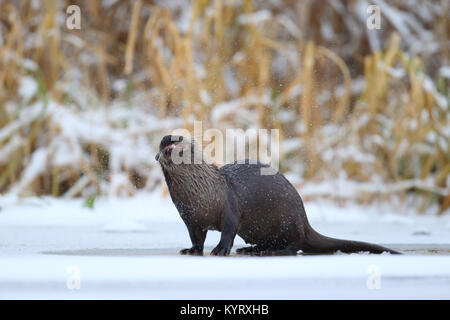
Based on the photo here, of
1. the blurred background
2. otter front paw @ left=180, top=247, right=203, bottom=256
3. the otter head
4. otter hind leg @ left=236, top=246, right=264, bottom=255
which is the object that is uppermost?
the blurred background

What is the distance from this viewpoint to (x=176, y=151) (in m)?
2.05

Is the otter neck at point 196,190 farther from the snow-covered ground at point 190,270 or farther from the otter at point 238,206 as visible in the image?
the snow-covered ground at point 190,270

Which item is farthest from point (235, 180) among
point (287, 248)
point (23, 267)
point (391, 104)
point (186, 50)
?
point (391, 104)

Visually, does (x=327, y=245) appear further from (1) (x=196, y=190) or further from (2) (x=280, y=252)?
(1) (x=196, y=190)

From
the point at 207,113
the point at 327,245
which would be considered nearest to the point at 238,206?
the point at 327,245

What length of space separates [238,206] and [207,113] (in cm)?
197

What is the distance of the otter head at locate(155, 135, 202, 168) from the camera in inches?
80.1

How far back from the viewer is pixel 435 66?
5.36 m

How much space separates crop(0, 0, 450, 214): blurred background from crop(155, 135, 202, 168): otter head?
1885 millimetres

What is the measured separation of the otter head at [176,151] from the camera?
6.68 ft

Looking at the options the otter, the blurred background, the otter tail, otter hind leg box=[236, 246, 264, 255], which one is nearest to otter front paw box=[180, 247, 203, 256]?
the otter

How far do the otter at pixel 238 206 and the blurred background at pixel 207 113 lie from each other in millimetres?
1754

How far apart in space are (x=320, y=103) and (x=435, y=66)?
978 millimetres

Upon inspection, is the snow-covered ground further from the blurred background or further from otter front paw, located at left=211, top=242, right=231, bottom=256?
the blurred background
